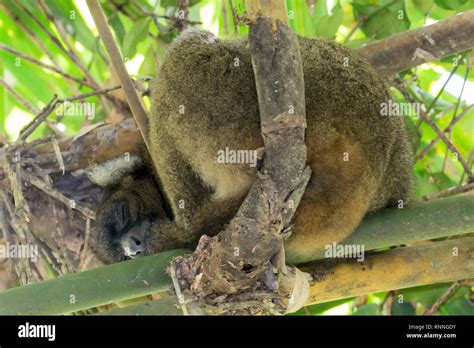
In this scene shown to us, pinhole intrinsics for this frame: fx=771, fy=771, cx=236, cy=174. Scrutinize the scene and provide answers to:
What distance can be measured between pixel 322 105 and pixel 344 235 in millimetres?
589

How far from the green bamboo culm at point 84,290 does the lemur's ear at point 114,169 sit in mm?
1273

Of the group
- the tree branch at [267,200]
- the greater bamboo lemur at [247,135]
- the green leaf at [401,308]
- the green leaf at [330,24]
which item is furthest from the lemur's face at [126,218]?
the green leaf at [401,308]

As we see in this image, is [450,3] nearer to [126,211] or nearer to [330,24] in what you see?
[330,24]

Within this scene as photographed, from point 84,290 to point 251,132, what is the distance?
972 millimetres

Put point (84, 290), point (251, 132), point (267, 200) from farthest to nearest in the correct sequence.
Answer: point (251, 132) < point (84, 290) < point (267, 200)

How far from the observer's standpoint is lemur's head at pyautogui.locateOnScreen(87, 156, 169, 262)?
4.02m

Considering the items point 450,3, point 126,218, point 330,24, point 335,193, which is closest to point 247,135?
point 335,193

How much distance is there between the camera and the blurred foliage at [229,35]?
459 centimetres

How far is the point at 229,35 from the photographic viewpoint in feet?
14.6

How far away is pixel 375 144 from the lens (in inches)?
134

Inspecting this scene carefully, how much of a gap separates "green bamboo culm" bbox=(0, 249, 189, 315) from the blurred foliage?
1.67 meters
